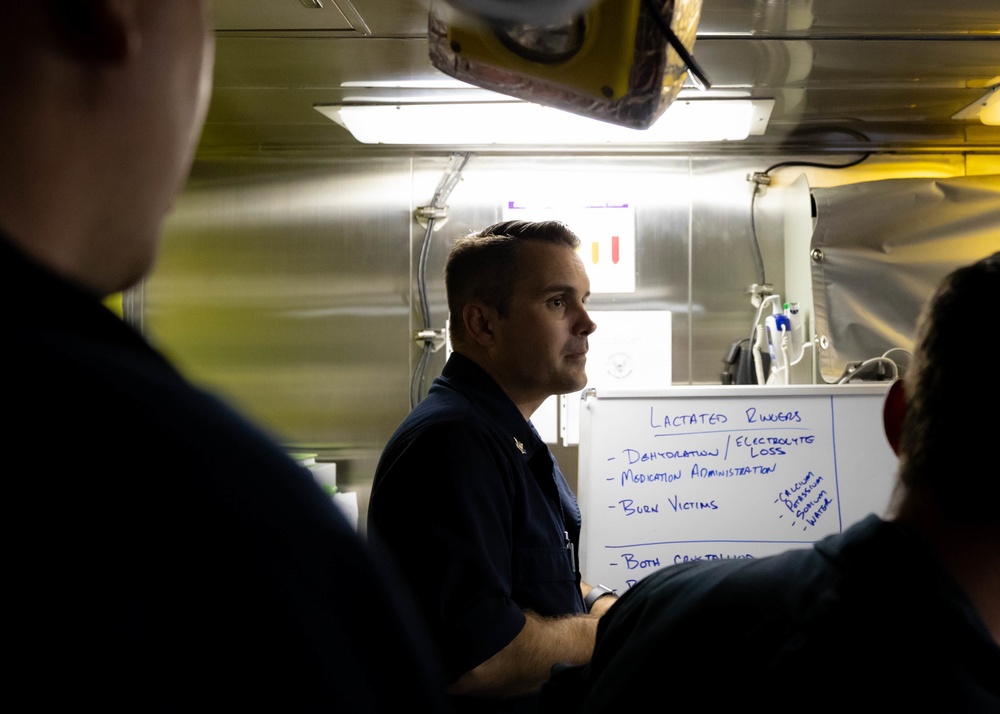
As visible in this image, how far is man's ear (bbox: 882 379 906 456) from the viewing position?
826 millimetres

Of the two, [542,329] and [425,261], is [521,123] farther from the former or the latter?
[542,329]

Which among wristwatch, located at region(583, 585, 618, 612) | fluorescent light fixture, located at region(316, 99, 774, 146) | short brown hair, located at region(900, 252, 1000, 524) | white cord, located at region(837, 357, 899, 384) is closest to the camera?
short brown hair, located at region(900, 252, 1000, 524)

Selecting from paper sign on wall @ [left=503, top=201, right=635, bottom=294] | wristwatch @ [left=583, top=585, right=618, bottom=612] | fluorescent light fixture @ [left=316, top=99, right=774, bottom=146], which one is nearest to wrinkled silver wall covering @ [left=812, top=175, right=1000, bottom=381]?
fluorescent light fixture @ [left=316, top=99, right=774, bottom=146]

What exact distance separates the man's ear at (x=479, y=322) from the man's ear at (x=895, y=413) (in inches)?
40.6

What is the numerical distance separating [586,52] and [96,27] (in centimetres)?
90

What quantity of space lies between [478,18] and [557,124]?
1452 millimetres

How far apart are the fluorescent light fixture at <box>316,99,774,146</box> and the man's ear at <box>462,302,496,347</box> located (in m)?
0.84

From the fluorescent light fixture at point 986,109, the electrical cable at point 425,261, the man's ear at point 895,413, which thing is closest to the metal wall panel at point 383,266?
the electrical cable at point 425,261

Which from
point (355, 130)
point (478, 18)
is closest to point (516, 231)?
point (478, 18)

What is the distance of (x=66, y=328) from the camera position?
288mm

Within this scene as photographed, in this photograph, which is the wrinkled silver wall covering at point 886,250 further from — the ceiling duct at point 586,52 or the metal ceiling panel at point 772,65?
the ceiling duct at point 586,52

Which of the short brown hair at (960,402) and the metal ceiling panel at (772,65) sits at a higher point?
the metal ceiling panel at (772,65)

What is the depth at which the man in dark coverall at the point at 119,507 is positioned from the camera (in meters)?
0.25

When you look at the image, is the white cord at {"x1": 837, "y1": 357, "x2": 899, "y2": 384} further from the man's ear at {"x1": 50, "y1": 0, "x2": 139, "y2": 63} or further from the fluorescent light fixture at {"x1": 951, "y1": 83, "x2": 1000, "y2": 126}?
the man's ear at {"x1": 50, "y1": 0, "x2": 139, "y2": 63}
